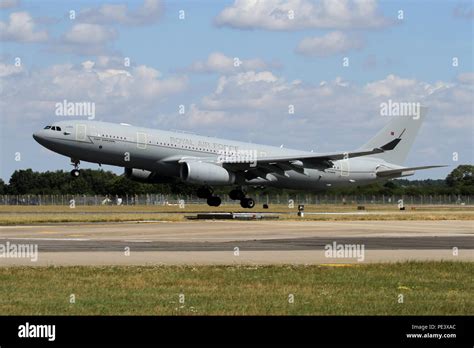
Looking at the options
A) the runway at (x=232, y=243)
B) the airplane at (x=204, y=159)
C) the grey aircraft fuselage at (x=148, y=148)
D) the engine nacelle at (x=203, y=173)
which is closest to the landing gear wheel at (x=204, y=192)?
the airplane at (x=204, y=159)

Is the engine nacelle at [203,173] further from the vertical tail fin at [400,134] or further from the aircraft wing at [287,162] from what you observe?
the vertical tail fin at [400,134]

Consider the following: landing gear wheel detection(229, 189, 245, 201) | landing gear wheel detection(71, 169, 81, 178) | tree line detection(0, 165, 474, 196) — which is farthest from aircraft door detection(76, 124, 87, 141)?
tree line detection(0, 165, 474, 196)

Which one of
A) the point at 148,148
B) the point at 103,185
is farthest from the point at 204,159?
the point at 103,185

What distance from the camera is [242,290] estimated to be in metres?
19.8

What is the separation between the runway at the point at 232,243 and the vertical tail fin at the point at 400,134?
1520 inches

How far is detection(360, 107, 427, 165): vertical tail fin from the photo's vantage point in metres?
85.2

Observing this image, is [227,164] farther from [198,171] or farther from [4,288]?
[4,288]

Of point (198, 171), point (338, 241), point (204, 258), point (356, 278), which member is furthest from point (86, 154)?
point (356, 278)

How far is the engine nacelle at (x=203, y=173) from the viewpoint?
65375mm

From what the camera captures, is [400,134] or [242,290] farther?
[400,134]

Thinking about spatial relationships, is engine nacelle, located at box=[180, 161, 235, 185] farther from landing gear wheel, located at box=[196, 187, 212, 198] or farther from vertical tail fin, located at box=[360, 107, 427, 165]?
vertical tail fin, located at box=[360, 107, 427, 165]

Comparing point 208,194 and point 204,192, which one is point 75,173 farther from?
point 208,194

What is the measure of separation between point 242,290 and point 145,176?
4988 cm
